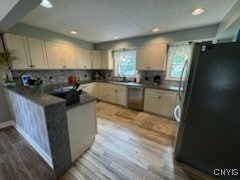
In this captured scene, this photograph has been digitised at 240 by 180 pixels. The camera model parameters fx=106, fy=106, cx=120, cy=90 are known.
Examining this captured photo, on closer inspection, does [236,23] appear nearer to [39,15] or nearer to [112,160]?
→ [112,160]

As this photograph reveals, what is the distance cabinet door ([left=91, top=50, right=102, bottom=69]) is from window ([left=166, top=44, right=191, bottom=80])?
280 cm

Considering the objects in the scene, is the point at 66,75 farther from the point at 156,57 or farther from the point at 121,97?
the point at 156,57

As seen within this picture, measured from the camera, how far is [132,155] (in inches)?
73.2

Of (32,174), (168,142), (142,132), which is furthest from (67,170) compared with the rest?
(168,142)

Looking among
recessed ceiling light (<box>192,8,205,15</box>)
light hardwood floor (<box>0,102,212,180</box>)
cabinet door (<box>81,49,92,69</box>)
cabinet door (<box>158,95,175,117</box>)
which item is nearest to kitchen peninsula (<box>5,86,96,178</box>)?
light hardwood floor (<box>0,102,212,180</box>)

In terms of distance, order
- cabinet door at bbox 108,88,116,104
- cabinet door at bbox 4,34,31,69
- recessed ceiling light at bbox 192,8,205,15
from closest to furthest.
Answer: recessed ceiling light at bbox 192,8,205,15
cabinet door at bbox 4,34,31,69
cabinet door at bbox 108,88,116,104

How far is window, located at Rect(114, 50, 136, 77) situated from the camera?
13.9 feet

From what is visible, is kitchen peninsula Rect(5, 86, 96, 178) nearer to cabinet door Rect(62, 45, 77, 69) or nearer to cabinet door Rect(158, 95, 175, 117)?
cabinet door Rect(158, 95, 175, 117)

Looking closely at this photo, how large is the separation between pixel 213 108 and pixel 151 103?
200cm

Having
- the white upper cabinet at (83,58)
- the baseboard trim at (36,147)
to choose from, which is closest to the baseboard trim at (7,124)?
the baseboard trim at (36,147)

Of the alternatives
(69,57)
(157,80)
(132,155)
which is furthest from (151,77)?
(69,57)

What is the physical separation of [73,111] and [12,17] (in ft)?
5.69

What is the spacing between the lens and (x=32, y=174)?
153 cm

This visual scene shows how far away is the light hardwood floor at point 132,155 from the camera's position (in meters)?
1.53
